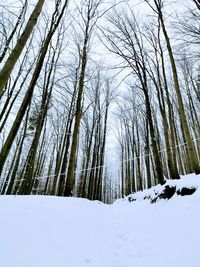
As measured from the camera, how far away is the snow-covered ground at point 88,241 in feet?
6.80

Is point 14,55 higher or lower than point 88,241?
higher

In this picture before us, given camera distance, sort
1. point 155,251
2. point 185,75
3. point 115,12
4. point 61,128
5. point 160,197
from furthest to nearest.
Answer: point 61,128 < point 185,75 < point 115,12 < point 160,197 < point 155,251

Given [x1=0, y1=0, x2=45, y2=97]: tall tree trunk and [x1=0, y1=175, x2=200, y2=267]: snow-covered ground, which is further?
[x1=0, y1=0, x2=45, y2=97]: tall tree trunk

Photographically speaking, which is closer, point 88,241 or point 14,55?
point 14,55

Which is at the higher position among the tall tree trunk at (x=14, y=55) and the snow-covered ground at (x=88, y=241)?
the tall tree trunk at (x=14, y=55)

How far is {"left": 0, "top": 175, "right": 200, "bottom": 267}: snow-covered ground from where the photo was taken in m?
2.07

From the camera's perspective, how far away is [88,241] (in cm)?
282

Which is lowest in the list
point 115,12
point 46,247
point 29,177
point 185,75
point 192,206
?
point 46,247

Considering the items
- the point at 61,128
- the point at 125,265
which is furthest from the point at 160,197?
the point at 61,128

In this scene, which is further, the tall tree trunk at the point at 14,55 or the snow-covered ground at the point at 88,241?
the tall tree trunk at the point at 14,55

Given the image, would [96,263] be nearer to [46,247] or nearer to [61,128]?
[46,247]

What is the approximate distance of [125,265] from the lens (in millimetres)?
2285

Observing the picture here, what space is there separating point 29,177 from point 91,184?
19.3ft

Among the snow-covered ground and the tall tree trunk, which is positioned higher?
the tall tree trunk
